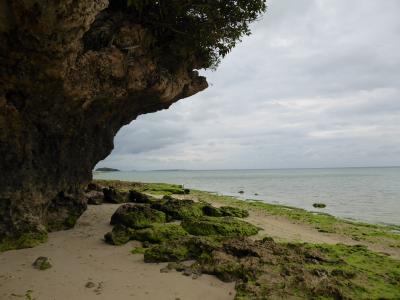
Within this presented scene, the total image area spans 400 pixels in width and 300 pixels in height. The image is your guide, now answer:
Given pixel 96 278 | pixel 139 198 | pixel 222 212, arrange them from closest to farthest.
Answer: pixel 96 278, pixel 222 212, pixel 139 198

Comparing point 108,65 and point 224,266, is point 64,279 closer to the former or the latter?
point 224,266

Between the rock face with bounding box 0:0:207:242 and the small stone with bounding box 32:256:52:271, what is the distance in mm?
2686

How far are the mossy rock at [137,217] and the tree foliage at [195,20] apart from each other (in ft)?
22.9

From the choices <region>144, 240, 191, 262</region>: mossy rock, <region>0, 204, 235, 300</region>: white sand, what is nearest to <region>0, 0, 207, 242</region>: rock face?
<region>0, 204, 235, 300</region>: white sand

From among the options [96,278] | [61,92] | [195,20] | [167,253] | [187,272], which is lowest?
[96,278]

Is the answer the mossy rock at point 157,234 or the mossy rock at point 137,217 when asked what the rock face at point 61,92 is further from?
the mossy rock at point 157,234

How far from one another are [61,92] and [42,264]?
17.5 ft

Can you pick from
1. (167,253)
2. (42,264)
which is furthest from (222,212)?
(42,264)

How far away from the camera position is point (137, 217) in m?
14.2

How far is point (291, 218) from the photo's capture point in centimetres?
2236

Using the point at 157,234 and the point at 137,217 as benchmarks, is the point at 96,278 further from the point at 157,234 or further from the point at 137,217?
the point at 137,217

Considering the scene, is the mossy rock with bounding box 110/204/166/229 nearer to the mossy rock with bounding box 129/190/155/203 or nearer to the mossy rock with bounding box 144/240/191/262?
the mossy rock with bounding box 144/240/191/262

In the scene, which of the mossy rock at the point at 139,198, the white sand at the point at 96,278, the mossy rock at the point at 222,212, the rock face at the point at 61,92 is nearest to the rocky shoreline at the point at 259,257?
the white sand at the point at 96,278

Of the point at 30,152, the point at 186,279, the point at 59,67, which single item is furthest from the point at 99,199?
the point at 186,279
